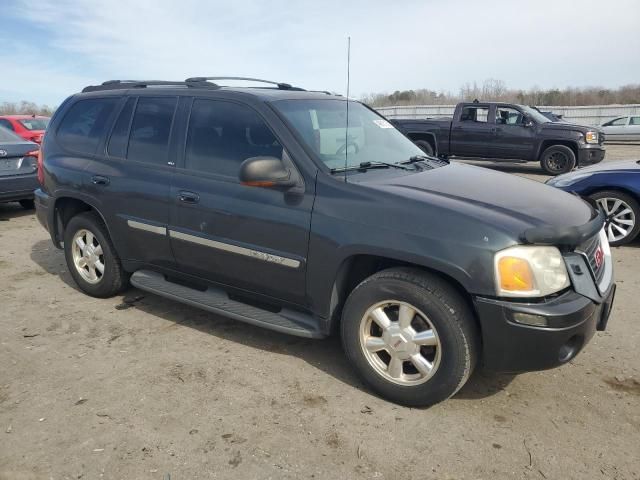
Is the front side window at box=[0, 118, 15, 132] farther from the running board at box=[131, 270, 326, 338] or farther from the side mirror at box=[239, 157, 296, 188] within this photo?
the side mirror at box=[239, 157, 296, 188]

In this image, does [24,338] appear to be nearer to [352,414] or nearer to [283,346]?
[283,346]

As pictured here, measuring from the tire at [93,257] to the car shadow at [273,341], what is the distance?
0.70 ft

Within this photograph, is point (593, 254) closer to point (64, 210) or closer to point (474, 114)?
point (64, 210)

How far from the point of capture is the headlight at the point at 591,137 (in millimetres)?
13189

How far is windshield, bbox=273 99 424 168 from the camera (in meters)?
3.58

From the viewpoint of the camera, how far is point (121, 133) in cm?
440

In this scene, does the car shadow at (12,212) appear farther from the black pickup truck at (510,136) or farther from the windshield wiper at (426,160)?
the black pickup truck at (510,136)

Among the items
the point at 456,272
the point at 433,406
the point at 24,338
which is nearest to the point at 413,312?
the point at 456,272

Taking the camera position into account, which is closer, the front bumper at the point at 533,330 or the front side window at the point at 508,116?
the front bumper at the point at 533,330

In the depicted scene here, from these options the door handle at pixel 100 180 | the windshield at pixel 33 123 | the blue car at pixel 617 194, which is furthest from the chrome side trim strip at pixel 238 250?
the windshield at pixel 33 123

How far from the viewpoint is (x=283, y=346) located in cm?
391

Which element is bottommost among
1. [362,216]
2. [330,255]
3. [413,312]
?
[413,312]

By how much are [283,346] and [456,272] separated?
5.26 ft

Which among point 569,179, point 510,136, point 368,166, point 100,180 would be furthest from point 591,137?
point 100,180
